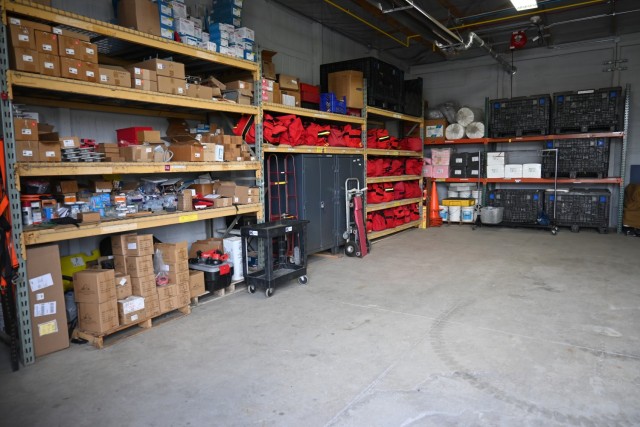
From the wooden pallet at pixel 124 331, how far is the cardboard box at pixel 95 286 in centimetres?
27

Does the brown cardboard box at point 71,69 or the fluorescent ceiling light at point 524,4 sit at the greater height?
the fluorescent ceiling light at point 524,4

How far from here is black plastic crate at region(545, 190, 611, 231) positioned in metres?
8.33

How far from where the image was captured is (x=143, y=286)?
3.75m

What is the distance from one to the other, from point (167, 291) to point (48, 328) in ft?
3.26

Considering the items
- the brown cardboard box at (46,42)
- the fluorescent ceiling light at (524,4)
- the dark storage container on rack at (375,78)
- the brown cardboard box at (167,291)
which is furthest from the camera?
the dark storage container on rack at (375,78)

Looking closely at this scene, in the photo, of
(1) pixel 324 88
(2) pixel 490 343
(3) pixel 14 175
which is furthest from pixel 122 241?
(1) pixel 324 88

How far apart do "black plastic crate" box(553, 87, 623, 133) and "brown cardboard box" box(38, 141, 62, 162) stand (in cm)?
911

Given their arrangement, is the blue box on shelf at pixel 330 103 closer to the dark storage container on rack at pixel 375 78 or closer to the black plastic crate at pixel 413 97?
the dark storage container on rack at pixel 375 78

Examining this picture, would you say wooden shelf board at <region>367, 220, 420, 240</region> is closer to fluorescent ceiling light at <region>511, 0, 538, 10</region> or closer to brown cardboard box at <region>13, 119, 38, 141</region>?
fluorescent ceiling light at <region>511, 0, 538, 10</region>

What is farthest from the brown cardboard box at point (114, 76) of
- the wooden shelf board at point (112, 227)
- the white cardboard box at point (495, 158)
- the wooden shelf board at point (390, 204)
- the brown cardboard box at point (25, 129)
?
the white cardboard box at point (495, 158)

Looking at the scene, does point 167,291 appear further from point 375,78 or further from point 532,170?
point 532,170

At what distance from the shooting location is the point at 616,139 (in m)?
8.95

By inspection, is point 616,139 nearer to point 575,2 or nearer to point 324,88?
point 575,2

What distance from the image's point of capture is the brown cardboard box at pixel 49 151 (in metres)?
3.11
